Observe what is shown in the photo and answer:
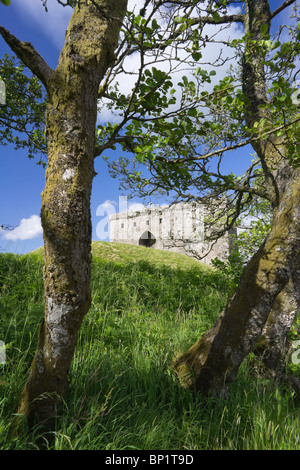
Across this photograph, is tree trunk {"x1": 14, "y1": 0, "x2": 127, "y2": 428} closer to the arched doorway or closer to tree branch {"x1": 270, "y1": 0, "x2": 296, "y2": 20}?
tree branch {"x1": 270, "y1": 0, "x2": 296, "y2": 20}

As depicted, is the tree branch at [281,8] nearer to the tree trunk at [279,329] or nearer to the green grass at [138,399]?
the tree trunk at [279,329]

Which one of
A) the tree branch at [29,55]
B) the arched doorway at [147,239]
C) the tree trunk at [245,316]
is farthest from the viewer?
the arched doorway at [147,239]

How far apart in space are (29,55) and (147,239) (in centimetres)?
2436

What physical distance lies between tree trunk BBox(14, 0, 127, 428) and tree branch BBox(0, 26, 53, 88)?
0.31ft

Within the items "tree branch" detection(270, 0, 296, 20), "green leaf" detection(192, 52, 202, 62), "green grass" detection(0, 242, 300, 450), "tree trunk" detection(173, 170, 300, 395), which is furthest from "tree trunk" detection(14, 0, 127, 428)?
"tree branch" detection(270, 0, 296, 20)

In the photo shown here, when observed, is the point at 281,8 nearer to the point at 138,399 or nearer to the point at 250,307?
the point at 250,307

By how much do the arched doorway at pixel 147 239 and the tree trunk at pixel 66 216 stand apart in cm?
2308

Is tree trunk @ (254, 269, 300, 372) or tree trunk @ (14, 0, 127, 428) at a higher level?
tree trunk @ (14, 0, 127, 428)

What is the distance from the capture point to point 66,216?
255cm

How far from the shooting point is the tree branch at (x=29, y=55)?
2.68 metres

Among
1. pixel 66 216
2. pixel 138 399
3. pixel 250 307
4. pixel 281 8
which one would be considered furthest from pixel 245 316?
pixel 281 8

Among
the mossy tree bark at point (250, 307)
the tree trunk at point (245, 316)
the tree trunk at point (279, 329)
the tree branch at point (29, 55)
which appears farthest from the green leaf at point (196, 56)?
the tree trunk at point (279, 329)

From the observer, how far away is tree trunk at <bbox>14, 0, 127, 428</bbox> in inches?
100
